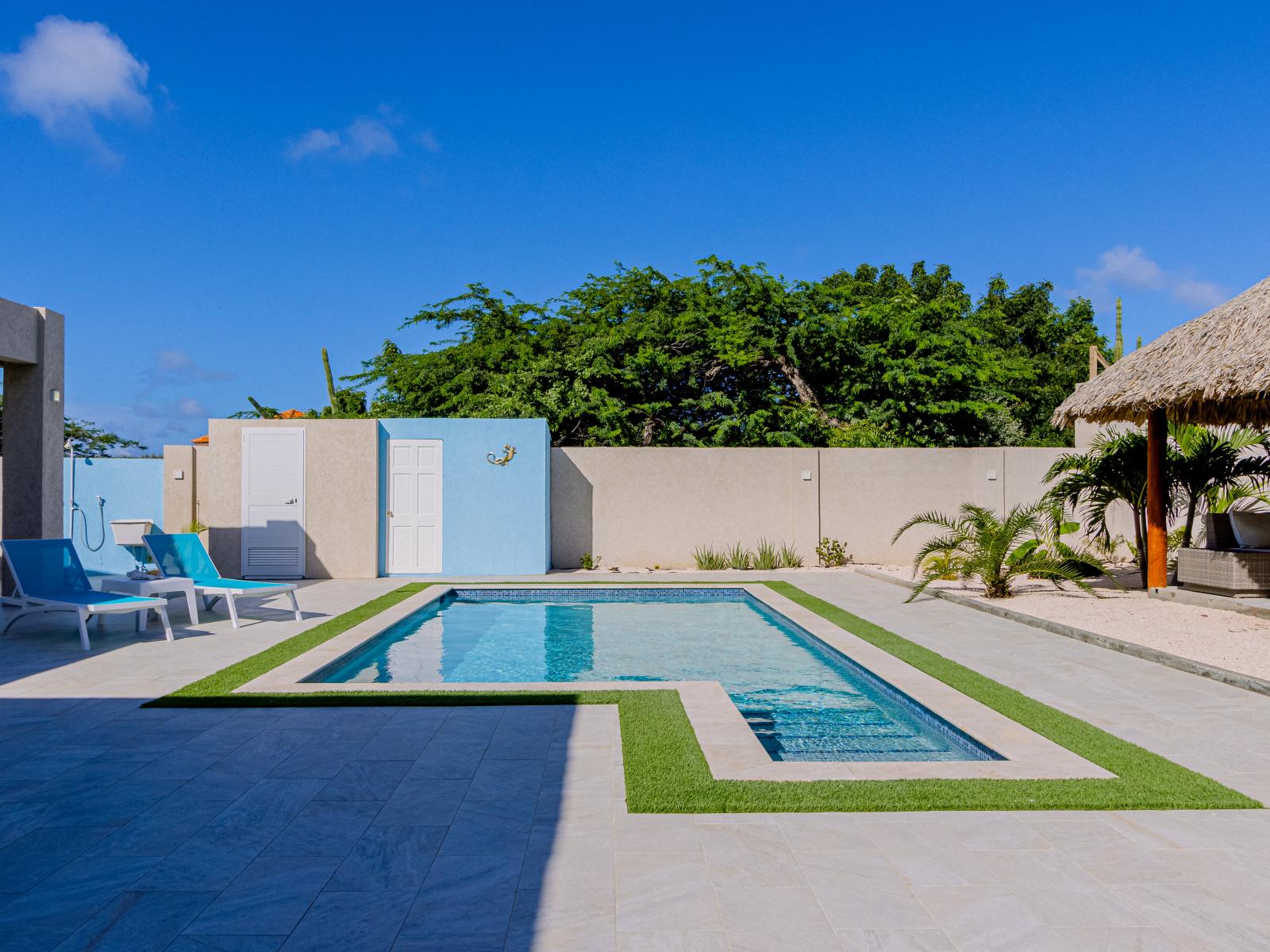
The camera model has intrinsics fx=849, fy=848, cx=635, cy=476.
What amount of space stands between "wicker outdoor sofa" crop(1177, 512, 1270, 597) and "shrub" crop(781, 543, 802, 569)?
5684 millimetres

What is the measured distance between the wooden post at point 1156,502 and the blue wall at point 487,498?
819 cm

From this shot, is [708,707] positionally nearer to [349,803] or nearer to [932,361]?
[349,803]

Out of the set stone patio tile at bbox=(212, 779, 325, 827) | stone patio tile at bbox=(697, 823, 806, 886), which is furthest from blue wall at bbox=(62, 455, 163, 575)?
stone patio tile at bbox=(697, 823, 806, 886)

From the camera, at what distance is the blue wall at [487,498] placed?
1310cm

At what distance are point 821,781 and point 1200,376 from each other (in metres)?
7.74

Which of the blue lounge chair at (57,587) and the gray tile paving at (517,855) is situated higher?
the blue lounge chair at (57,587)

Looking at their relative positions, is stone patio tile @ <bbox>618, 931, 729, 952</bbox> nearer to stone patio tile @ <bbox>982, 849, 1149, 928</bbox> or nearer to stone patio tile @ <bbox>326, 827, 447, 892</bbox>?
stone patio tile @ <bbox>326, 827, 447, 892</bbox>

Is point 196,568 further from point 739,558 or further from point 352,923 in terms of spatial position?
point 739,558

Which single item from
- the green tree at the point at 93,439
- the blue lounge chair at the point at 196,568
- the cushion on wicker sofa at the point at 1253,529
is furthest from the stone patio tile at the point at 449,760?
the green tree at the point at 93,439

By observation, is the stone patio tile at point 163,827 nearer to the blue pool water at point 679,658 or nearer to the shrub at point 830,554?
the blue pool water at point 679,658

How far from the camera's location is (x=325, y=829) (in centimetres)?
324

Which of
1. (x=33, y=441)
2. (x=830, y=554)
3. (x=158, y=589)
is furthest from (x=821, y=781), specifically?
(x=830, y=554)

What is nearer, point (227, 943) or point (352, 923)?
point (227, 943)

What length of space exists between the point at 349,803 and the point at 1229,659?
6.23 meters
